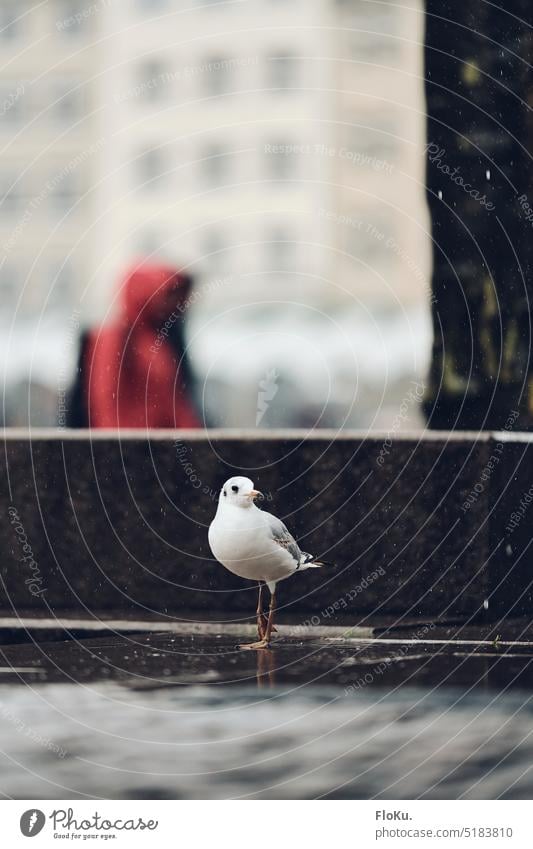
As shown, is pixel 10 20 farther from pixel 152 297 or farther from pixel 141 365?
pixel 141 365

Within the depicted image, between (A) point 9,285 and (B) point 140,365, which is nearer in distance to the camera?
(B) point 140,365

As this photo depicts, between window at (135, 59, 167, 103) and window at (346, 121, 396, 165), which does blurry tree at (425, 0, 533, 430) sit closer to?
window at (346, 121, 396, 165)

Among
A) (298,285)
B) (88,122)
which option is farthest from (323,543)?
(88,122)

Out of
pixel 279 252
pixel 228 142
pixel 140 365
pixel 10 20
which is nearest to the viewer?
pixel 140 365

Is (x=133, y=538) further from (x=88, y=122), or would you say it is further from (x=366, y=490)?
(x=88, y=122)

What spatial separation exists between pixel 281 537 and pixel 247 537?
212 millimetres

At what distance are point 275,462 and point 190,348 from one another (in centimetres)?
106

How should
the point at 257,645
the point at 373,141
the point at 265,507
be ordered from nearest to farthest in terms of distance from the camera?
the point at 257,645 → the point at 265,507 → the point at 373,141

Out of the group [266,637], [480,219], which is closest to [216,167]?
[480,219]

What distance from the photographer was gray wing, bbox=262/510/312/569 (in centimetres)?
631

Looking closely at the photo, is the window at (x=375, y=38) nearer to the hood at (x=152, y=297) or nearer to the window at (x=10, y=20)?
the window at (x=10, y=20)

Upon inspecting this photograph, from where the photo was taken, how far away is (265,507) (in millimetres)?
7133

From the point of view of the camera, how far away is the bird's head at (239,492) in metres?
6.19
